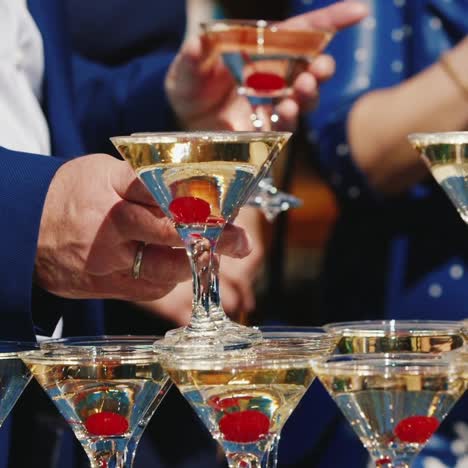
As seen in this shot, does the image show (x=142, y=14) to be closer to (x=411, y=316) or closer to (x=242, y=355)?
(x=411, y=316)

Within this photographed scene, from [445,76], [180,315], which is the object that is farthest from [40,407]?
[445,76]

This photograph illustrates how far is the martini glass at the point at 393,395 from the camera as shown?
750mm

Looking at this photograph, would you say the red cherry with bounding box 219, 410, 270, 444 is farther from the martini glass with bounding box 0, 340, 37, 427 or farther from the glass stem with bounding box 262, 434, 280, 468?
the martini glass with bounding box 0, 340, 37, 427

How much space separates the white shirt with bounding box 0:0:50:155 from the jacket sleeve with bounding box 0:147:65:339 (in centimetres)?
23

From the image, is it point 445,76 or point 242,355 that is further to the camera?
point 445,76

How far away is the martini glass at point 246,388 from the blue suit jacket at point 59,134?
232 mm

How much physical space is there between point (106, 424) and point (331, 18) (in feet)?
2.30

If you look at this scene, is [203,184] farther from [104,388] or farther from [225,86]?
[225,86]

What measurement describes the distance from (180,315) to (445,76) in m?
0.44

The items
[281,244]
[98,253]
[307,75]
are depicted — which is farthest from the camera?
[281,244]

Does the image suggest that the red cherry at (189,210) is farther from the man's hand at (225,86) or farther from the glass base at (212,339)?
the man's hand at (225,86)

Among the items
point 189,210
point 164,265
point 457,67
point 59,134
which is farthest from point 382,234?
point 189,210

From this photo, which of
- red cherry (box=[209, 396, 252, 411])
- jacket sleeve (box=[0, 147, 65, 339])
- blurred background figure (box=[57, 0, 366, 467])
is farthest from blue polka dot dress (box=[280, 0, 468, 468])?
red cherry (box=[209, 396, 252, 411])

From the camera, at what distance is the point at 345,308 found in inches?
64.1
